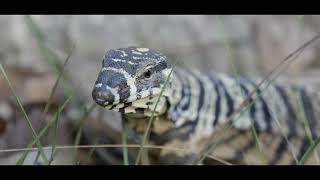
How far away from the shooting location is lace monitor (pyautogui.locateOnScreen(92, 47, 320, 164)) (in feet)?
10.3

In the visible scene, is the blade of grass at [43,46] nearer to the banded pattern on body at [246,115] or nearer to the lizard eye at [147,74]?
the lizard eye at [147,74]

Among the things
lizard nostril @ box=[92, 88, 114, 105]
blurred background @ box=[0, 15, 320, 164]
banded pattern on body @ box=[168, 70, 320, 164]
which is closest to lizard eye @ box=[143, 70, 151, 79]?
lizard nostril @ box=[92, 88, 114, 105]

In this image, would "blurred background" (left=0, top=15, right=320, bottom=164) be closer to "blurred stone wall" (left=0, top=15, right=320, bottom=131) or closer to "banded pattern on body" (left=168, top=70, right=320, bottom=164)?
"blurred stone wall" (left=0, top=15, right=320, bottom=131)

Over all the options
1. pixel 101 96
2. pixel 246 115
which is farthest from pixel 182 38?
pixel 101 96

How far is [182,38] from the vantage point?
6.14 m

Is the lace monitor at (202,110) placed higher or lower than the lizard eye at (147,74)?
lower

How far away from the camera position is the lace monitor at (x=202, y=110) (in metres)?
3.13

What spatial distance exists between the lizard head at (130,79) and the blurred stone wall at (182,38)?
2.42 meters

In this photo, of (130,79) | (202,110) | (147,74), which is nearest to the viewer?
(130,79)

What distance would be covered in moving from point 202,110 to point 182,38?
7.73 ft

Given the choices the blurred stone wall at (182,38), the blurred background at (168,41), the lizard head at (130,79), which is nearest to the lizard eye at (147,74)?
the lizard head at (130,79)

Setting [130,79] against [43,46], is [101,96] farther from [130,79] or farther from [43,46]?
[43,46]
